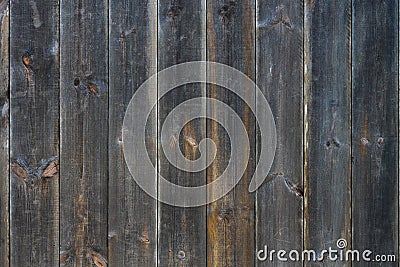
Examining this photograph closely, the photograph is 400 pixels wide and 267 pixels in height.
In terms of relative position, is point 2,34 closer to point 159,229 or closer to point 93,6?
point 93,6

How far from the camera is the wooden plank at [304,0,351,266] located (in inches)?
73.9

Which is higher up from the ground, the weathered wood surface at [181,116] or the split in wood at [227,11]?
the split in wood at [227,11]

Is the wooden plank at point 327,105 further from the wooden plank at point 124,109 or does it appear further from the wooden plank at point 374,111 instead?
the wooden plank at point 124,109

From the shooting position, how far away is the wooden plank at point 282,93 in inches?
73.7

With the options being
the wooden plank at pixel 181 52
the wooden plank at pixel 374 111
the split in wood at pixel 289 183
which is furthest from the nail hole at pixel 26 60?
the wooden plank at pixel 374 111

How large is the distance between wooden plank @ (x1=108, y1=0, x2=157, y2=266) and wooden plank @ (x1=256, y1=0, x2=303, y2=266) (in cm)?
35

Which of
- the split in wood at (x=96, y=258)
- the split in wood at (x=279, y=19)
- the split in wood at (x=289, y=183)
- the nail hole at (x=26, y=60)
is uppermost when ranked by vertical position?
the split in wood at (x=279, y=19)

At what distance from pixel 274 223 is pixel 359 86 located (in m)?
0.53

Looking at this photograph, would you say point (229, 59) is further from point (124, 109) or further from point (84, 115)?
point (84, 115)

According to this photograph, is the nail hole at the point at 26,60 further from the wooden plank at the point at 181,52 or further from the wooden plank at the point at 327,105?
the wooden plank at the point at 327,105

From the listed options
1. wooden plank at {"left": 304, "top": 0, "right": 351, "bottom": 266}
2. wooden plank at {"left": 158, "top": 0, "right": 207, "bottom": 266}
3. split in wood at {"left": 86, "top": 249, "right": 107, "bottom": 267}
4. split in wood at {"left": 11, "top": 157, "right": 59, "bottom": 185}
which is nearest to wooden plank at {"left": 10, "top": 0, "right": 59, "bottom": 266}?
split in wood at {"left": 11, "top": 157, "right": 59, "bottom": 185}

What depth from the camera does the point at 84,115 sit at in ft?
6.15

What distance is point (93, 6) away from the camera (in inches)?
73.7

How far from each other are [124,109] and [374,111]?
818 millimetres
